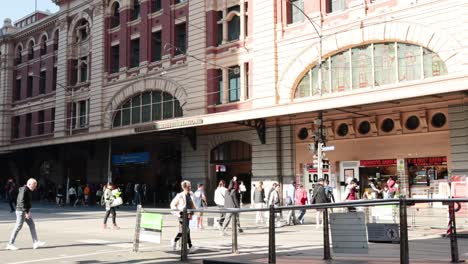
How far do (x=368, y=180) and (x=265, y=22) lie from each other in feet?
36.7

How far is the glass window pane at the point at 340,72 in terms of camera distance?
2881 cm

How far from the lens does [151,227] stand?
12.1 m

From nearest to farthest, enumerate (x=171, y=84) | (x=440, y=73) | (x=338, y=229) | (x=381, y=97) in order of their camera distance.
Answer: (x=338, y=229) < (x=381, y=97) < (x=440, y=73) < (x=171, y=84)

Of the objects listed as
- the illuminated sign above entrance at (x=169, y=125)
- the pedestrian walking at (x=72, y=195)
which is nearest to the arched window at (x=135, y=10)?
the illuminated sign above entrance at (x=169, y=125)

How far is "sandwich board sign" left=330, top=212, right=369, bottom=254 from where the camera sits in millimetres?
8125

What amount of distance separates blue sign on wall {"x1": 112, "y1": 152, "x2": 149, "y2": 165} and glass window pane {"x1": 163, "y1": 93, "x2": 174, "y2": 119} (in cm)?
362

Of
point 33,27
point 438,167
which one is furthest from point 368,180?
point 33,27

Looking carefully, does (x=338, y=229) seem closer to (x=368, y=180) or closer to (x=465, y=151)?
(x=465, y=151)

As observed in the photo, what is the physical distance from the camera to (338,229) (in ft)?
27.4

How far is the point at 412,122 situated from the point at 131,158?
71.6 ft

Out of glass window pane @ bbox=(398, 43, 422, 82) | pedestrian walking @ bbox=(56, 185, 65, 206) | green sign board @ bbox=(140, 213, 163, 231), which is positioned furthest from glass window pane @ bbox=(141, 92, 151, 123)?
green sign board @ bbox=(140, 213, 163, 231)

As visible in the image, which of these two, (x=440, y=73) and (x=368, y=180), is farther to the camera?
(x=368, y=180)

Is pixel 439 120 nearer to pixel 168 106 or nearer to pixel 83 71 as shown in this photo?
pixel 168 106

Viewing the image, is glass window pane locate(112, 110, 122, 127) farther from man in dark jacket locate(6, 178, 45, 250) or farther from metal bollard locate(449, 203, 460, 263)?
metal bollard locate(449, 203, 460, 263)
